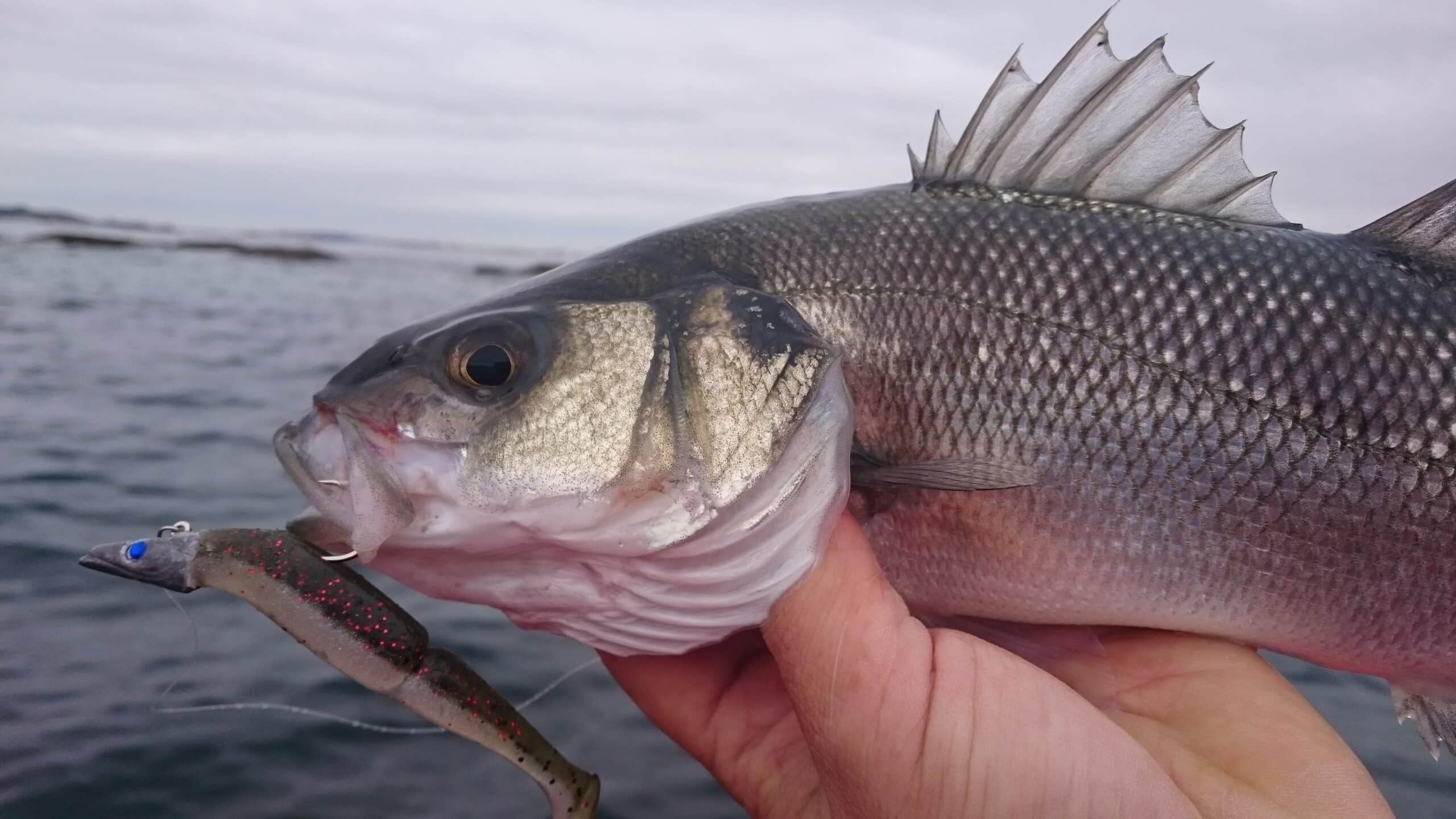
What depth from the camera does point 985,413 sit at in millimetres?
2111

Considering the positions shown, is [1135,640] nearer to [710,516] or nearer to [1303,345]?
[1303,345]

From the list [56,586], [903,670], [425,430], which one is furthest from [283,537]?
[56,586]

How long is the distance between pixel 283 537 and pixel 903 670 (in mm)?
1216

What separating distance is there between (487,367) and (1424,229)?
7.37 ft

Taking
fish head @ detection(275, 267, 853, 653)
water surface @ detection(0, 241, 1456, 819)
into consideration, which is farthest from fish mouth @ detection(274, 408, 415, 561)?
water surface @ detection(0, 241, 1456, 819)

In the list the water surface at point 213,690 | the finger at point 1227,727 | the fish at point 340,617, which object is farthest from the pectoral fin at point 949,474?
the water surface at point 213,690

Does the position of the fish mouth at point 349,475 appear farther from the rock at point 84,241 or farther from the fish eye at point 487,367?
the rock at point 84,241

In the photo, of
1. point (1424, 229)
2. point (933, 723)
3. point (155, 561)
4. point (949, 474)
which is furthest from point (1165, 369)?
point (155, 561)

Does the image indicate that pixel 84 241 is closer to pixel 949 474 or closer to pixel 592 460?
pixel 592 460

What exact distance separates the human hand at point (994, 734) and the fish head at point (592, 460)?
0.15 m

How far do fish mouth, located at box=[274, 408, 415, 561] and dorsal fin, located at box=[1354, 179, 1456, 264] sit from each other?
236 centimetres

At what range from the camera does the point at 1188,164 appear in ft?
7.85

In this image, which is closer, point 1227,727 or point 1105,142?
point 1227,727

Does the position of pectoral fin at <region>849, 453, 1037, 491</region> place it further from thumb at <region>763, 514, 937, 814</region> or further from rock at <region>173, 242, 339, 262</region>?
rock at <region>173, 242, 339, 262</region>
